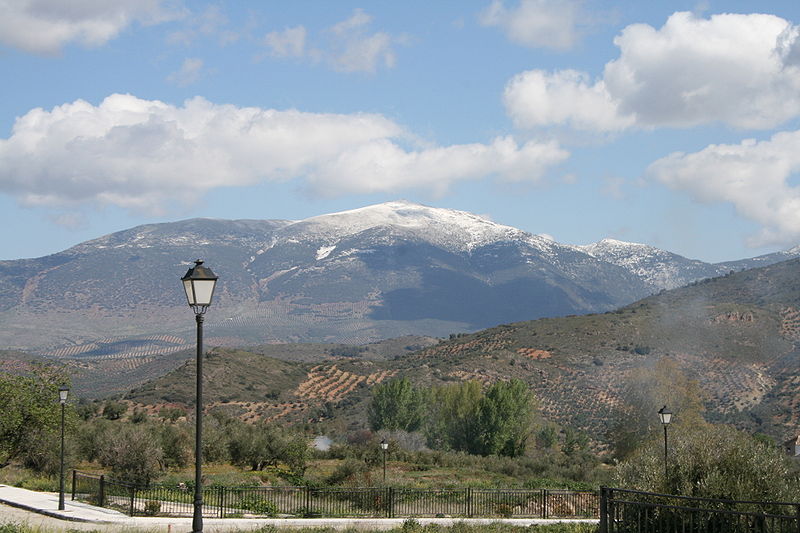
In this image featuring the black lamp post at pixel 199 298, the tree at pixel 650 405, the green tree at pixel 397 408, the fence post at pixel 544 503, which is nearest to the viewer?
the black lamp post at pixel 199 298

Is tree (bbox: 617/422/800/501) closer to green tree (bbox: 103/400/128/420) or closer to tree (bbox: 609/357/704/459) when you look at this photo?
tree (bbox: 609/357/704/459)

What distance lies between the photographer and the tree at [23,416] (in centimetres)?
3759

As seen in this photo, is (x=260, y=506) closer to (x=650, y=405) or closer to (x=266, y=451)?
(x=266, y=451)

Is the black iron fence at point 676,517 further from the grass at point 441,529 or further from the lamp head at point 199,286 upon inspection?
the lamp head at point 199,286

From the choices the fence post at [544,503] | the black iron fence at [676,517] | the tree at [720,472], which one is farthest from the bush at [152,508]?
the black iron fence at [676,517]

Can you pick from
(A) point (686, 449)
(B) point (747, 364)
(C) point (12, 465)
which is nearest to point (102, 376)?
(B) point (747, 364)

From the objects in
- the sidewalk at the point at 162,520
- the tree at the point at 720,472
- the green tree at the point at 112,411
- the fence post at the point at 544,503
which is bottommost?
the fence post at the point at 544,503

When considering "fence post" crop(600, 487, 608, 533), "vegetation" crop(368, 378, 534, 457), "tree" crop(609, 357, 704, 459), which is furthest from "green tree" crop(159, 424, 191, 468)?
"fence post" crop(600, 487, 608, 533)

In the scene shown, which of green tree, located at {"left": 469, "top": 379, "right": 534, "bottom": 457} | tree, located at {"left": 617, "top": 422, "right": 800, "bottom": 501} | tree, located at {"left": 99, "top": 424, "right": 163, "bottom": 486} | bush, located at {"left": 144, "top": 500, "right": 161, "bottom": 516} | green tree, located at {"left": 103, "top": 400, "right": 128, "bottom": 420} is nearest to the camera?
tree, located at {"left": 617, "top": 422, "right": 800, "bottom": 501}

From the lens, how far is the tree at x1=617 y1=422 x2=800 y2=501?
15492 millimetres

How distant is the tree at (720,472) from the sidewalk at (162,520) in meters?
8.40

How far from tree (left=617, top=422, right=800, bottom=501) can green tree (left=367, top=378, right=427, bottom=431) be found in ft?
194

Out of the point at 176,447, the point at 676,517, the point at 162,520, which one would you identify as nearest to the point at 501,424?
the point at 176,447

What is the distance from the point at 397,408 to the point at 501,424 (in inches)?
477
